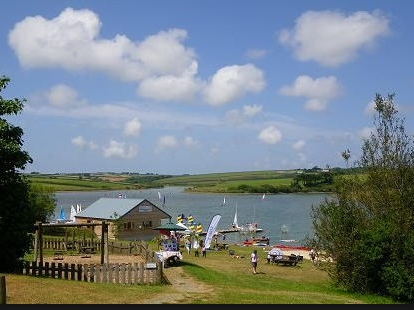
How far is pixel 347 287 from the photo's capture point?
24188 millimetres

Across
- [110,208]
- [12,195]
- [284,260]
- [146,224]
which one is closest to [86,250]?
[284,260]

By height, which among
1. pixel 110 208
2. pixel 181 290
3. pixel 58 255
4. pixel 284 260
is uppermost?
pixel 110 208

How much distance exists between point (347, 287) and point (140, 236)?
141 feet

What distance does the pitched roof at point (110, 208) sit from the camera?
6366 cm

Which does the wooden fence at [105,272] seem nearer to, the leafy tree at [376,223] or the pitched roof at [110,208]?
the leafy tree at [376,223]

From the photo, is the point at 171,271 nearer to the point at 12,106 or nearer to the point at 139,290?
the point at 139,290

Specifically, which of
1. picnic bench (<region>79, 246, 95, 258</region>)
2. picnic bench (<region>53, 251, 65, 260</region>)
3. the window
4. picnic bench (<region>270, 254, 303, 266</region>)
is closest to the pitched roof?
the window

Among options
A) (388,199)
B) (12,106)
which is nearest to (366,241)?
(388,199)

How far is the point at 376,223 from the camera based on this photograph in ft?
77.3

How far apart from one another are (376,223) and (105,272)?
1215cm

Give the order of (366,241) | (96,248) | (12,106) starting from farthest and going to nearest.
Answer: (96,248)
(366,241)
(12,106)

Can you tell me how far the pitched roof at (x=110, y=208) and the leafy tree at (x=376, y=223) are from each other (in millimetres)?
41001

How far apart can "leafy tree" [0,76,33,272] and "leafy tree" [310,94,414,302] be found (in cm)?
1402

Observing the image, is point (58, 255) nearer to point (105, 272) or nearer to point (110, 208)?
point (105, 272)
